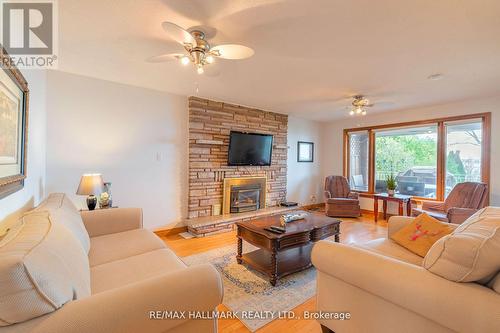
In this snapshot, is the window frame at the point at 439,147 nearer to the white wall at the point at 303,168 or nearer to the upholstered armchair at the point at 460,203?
the upholstered armchair at the point at 460,203

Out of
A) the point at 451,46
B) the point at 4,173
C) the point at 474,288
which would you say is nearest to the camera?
the point at 474,288

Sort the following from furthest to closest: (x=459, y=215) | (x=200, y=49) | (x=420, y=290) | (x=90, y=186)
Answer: (x=459, y=215) < (x=90, y=186) < (x=200, y=49) < (x=420, y=290)

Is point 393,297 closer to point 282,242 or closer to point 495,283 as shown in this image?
point 495,283

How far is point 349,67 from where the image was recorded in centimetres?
263

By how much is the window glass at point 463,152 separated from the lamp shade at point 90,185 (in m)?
5.81

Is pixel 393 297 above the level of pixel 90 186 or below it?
below

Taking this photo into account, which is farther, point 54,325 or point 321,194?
point 321,194

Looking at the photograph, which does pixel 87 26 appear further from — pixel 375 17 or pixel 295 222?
pixel 295 222

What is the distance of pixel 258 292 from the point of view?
6.78ft

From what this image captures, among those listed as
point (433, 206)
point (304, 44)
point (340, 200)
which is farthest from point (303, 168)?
point (304, 44)

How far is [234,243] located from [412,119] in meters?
4.43

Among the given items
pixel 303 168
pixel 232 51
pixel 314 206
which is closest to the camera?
pixel 232 51

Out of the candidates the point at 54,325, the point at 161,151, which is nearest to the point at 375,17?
the point at 54,325

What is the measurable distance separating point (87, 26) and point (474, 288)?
3.02 meters
